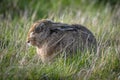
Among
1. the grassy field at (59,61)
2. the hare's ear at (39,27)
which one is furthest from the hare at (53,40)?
the grassy field at (59,61)

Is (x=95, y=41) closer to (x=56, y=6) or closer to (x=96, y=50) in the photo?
(x=96, y=50)

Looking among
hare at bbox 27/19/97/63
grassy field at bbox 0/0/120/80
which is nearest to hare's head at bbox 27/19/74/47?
hare at bbox 27/19/97/63

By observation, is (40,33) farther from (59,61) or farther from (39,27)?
(59,61)

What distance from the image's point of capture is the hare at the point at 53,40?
6453mm

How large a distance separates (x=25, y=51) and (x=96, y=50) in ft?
3.39

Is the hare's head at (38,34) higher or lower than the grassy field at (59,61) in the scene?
higher

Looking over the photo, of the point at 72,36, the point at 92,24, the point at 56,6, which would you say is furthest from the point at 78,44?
the point at 56,6

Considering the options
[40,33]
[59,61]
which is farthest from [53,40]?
[59,61]

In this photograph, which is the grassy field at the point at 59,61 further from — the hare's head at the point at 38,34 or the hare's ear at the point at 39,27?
the hare's ear at the point at 39,27

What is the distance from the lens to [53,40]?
652 centimetres

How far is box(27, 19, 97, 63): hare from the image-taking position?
6.45 m

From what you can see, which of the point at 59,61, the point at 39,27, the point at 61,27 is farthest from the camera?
the point at 61,27

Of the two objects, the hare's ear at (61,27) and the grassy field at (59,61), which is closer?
the grassy field at (59,61)

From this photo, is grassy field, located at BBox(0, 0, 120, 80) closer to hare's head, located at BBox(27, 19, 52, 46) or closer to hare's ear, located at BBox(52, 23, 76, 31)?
hare's head, located at BBox(27, 19, 52, 46)
